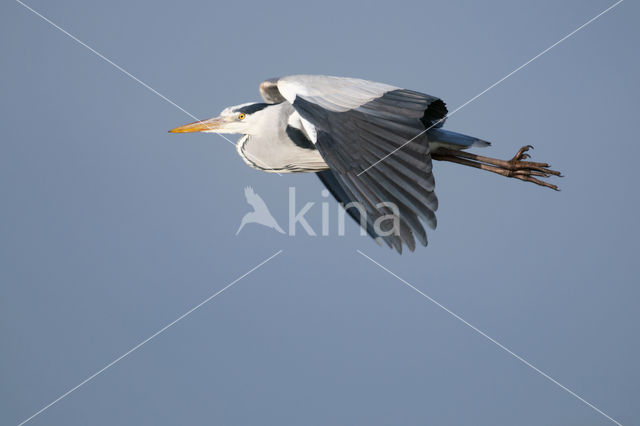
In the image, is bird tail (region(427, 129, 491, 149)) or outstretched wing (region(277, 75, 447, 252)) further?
bird tail (region(427, 129, 491, 149))

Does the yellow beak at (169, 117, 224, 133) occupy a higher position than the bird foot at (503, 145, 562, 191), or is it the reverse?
the yellow beak at (169, 117, 224, 133)

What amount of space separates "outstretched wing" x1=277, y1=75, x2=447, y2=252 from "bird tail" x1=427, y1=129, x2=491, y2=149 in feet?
0.95

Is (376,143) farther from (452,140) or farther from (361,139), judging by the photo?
(452,140)

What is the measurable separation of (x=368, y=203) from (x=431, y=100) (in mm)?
1110

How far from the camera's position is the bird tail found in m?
5.66

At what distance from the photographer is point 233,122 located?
6141mm

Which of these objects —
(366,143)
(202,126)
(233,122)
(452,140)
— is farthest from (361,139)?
(202,126)

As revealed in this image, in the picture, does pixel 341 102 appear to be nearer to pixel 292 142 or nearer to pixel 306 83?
pixel 306 83

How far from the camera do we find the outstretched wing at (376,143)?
4.57 meters

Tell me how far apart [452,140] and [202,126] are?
2004mm

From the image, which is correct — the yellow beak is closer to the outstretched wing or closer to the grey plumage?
the grey plumage

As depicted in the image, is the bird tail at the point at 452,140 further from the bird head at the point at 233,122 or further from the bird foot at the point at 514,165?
the bird head at the point at 233,122

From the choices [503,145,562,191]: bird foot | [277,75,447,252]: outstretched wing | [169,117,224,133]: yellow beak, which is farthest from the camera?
[169,117,224,133]: yellow beak

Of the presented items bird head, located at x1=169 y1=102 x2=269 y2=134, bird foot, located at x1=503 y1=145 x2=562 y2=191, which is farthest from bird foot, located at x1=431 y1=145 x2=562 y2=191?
bird head, located at x1=169 y1=102 x2=269 y2=134
